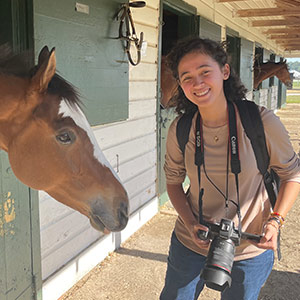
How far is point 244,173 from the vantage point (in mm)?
1544

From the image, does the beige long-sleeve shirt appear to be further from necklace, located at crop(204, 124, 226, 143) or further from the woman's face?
the woman's face

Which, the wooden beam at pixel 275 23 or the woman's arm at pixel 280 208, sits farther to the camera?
the wooden beam at pixel 275 23

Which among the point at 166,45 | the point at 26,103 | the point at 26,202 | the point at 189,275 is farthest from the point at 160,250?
the point at 166,45

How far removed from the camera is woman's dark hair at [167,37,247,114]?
1599 millimetres

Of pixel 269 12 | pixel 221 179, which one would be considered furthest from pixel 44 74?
pixel 269 12

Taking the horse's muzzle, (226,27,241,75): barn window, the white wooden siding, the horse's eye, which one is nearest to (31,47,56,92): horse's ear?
the horse's eye

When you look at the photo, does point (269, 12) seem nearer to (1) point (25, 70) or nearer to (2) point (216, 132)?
(2) point (216, 132)

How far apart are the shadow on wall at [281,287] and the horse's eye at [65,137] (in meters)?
2.01

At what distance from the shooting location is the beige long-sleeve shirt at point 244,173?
1507 mm

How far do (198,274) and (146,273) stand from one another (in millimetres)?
1514

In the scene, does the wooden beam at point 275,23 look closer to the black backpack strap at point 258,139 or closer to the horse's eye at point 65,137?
the black backpack strap at point 258,139

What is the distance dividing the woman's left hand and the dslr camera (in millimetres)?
21

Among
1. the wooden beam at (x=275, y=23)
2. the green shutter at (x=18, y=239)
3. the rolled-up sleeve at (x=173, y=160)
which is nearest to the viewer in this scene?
the rolled-up sleeve at (x=173, y=160)

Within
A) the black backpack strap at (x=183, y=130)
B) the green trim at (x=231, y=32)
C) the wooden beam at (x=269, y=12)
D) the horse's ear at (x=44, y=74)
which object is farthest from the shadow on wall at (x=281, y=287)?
the green trim at (x=231, y=32)
